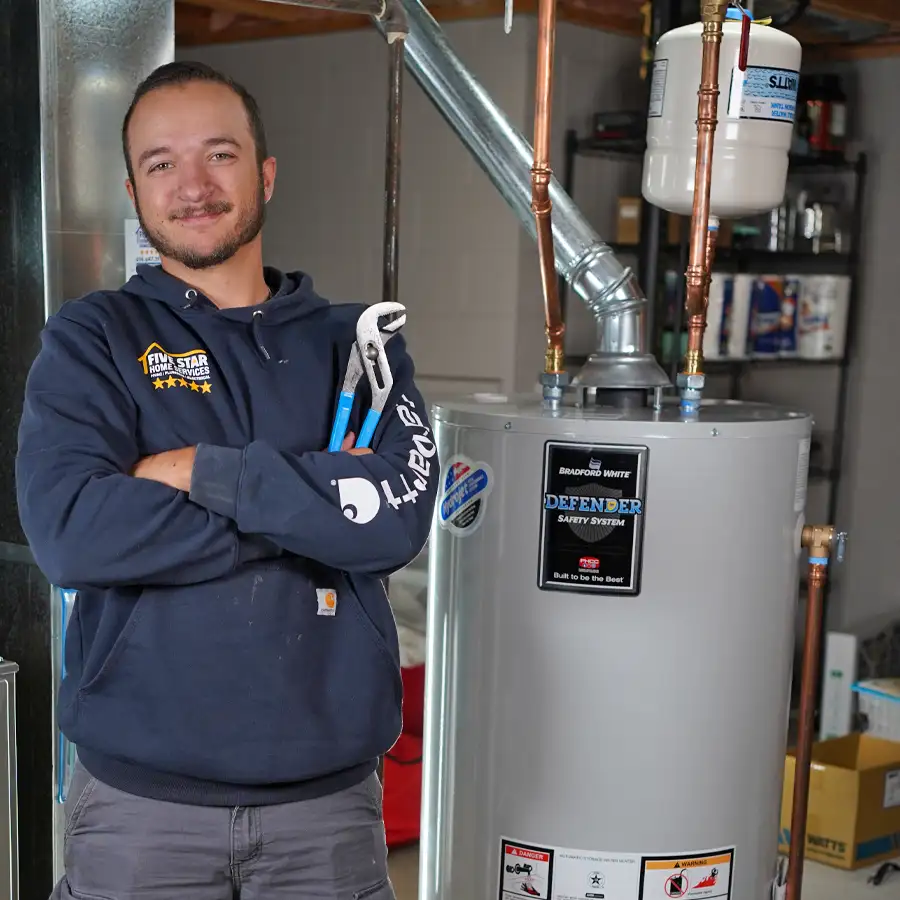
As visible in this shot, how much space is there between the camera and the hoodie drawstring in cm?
161

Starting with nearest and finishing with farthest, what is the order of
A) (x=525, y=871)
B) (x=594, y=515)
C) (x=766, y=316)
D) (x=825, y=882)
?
(x=594, y=515) → (x=525, y=871) → (x=825, y=882) → (x=766, y=316)

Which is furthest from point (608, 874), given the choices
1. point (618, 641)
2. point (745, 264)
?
point (745, 264)

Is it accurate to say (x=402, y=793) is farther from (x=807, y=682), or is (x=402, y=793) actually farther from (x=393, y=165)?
(x=393, y=165)

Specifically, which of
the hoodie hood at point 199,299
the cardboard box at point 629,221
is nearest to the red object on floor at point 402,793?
the cardboard box at point 629,221

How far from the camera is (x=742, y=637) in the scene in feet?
6.39

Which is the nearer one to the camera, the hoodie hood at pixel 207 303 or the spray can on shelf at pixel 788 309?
the hoodie hood at pixel 207 303

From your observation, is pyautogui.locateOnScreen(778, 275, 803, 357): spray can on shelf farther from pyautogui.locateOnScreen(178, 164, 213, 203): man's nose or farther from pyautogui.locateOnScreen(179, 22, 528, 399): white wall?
pyautogui.locateOnScreen(178, 164, 213, 203): man's nose

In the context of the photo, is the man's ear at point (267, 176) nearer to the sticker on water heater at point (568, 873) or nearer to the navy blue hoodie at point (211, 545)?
the navy blue hoodie at point (211, 545)

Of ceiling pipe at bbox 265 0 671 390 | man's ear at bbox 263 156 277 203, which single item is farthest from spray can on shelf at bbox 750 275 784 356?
man's ear at bbox 263 156 277 203

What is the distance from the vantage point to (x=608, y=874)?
1941 millimetres

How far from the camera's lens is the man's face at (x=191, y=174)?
162cm

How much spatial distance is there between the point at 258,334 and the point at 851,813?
245 cm

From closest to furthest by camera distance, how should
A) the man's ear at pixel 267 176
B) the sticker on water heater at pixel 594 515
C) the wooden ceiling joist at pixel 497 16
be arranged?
the man's ear at pixel 267 176 < the sticker on water heater at pixel 594 515 < the wooden ceiling joist at pixel 497 16

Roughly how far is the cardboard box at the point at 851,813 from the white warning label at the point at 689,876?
4.82 ft
